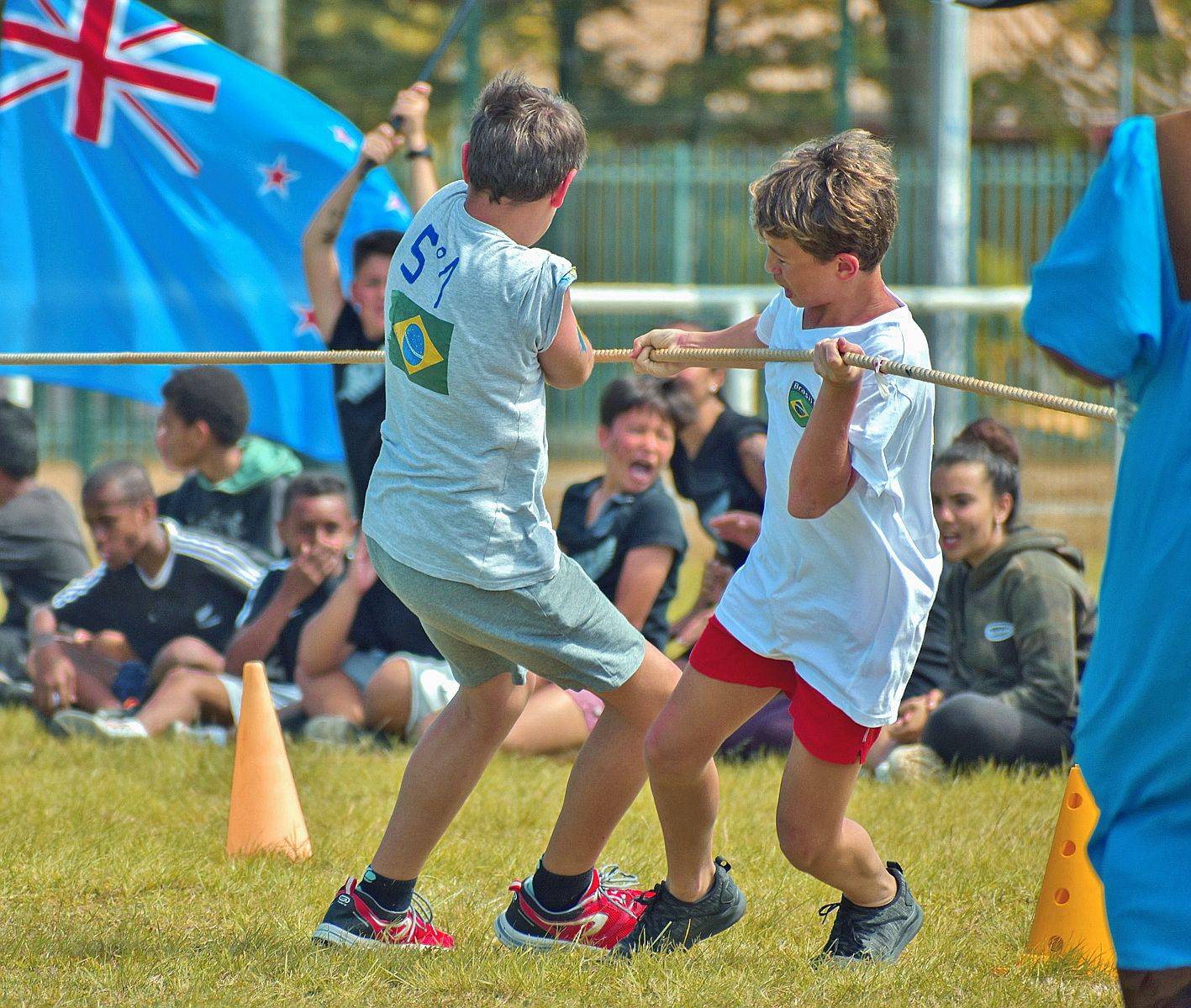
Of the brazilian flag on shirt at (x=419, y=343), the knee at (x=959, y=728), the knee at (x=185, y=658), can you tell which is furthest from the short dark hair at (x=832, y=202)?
the knee at (x=185, y=658)

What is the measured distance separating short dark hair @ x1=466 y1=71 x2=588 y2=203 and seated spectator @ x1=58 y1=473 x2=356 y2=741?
3073 mm

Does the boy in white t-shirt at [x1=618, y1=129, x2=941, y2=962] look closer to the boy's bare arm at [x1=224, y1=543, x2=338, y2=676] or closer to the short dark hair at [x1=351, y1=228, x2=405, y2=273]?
the boy's bare arm at [x1=224, y1=543, x2=338, y2=676]

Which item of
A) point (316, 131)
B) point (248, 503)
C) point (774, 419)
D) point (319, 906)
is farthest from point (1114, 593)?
point (316, 131)

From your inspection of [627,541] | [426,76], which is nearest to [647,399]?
[627,541]

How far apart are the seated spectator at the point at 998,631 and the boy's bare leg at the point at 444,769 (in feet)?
7.53

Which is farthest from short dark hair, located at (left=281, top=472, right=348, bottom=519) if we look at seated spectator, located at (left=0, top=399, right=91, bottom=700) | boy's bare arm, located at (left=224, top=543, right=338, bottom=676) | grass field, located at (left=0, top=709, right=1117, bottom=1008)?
seated spectator, located at (left=0, top=399, right=91, bottom=700)

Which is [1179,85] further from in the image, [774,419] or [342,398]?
[774,419]

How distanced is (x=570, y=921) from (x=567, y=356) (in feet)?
4.41

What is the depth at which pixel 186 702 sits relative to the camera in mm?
6207

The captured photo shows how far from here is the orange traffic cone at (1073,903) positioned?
3.80 m

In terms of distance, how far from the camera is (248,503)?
7145 mm

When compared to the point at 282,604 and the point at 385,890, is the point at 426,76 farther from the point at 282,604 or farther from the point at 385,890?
the point at 385,890

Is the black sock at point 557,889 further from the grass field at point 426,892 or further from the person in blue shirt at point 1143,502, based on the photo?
the person in blue shirt at point 1143,502

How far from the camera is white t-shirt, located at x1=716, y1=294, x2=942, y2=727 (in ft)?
11.0
